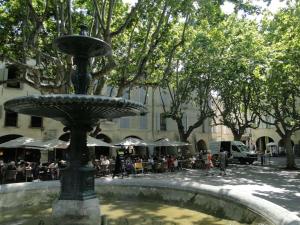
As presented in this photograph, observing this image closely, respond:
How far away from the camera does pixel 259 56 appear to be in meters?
21.7

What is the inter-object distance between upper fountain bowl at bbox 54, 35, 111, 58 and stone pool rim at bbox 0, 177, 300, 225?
3931 mm

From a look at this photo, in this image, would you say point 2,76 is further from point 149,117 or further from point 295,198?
point 295,198

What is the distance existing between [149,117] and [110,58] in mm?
24809

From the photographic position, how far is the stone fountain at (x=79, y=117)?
6.33 m

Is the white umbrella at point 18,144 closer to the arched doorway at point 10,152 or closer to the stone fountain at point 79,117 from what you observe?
the arched doorway at point 10,152

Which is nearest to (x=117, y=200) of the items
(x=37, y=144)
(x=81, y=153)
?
(x=81, y=153)

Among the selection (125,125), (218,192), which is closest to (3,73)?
(125,125)

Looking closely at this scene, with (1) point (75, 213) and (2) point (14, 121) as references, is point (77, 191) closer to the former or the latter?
(1) point (75, 213)

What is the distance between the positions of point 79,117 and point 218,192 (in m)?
3.43

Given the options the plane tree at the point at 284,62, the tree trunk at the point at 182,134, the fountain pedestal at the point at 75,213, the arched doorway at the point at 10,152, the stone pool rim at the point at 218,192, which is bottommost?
the fountain pedestal at the point at 75,213

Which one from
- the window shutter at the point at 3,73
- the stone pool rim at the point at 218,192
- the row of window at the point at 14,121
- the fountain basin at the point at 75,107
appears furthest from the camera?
the row of window at the point at 14,121

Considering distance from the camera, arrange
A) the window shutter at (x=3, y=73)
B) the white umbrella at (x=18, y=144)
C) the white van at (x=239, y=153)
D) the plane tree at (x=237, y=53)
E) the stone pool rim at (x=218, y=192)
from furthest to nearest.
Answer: the white van at (x=239, y=153)
the window shutter at (x=3, y=73)
the plane tree at (x=237, y=53)
the white umbrella at (x=18, y=144)
the stone pool rim at (x=218, y=192)

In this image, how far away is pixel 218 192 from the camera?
311 inches

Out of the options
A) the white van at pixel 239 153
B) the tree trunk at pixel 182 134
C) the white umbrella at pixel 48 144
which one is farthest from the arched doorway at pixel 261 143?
the white umbrella at pixel 48 144
